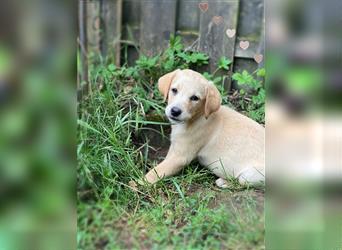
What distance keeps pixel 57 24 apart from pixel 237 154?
5.71ft

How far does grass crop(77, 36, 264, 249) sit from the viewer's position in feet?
5.81

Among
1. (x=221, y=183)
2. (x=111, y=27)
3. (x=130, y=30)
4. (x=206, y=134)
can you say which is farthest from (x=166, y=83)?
(x=111, y=27)

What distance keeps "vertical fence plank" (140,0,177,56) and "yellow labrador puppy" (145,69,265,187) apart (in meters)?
1.02

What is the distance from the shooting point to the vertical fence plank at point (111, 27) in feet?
13.5

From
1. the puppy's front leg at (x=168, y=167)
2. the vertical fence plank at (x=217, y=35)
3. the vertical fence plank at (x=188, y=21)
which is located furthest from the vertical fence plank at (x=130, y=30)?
the puppy's front leg at (x=168, y=167)

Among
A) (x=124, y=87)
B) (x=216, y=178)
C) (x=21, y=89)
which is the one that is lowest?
(x=216, y=178)

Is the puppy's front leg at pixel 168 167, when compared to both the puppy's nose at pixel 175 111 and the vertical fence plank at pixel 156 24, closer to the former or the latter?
the puppy's nose at pixel 175 111

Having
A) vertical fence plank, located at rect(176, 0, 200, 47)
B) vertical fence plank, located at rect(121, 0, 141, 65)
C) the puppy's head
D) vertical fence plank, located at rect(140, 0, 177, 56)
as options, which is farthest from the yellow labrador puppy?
vertical fence plank, located at rect(121, 0, 141, 65)

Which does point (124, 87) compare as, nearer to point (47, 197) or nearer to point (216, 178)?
point (216, 178)

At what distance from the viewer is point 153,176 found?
2.71 m

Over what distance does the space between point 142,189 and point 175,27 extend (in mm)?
1767

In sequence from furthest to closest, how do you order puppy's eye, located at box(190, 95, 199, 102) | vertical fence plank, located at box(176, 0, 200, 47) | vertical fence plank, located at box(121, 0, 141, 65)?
vertical fence plank, located at box(121, 0, 141, 65)
vertical fence plank, located at box(176, 0, 200, 47)
puppy's eye, located at box(190, 95, 199, 102)

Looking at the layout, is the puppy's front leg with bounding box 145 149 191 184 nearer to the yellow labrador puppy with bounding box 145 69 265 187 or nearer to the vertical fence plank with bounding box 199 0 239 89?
the yellow labrador puppy with bounding box 145 69 265 187

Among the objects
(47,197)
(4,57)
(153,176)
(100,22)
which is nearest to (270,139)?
(47,197)
